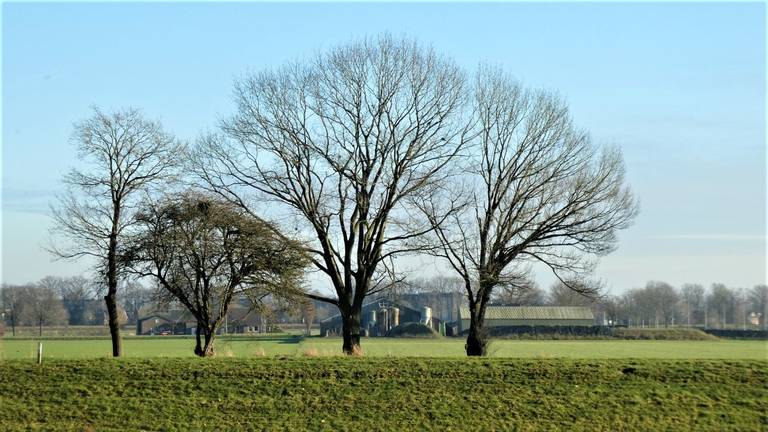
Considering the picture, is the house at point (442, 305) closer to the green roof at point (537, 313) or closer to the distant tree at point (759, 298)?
the green roof at point (537, 313)

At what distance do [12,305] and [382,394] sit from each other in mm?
93986

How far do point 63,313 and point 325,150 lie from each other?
339 ft

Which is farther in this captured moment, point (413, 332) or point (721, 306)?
point (721, 306)

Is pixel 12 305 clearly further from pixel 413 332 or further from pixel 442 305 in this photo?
pixel 442 305

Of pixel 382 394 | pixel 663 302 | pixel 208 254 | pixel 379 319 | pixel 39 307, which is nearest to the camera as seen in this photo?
pixel 382 394

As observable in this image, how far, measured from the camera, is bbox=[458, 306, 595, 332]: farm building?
103125 mm

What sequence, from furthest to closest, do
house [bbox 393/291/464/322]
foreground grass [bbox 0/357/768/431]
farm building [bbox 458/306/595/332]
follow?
house [bbox 393/291/464/322] < farm building [bbox 458/306/595/332] < foreground grass [bbox 0/357/768/431]

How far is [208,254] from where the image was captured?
3109 cm

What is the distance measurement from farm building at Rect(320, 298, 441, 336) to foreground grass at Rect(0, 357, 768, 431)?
230 ft

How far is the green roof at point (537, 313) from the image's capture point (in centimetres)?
10431

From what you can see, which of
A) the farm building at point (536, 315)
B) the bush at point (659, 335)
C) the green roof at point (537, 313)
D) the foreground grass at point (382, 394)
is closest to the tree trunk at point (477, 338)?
the foreground grass at point (382, 394)

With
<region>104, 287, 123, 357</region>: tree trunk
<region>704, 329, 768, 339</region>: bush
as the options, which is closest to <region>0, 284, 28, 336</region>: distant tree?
<region>104, 287, 123, 357</region>: tree trunk

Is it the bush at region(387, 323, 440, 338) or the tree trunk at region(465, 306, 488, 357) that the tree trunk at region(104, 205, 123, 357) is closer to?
the tree trunk at region(465, 306, 488, 357)

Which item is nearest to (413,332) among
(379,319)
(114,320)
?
(379,319)
